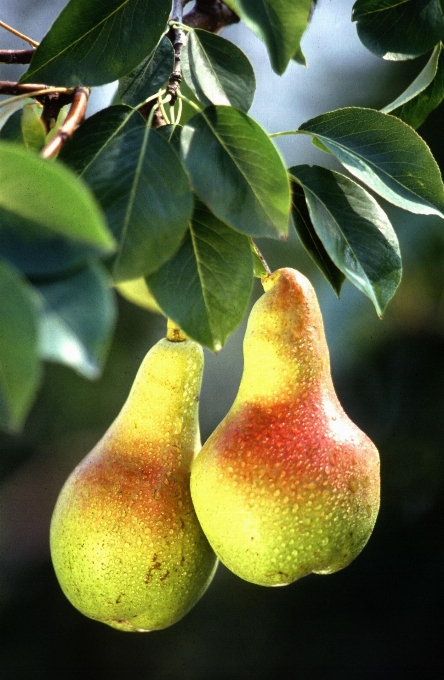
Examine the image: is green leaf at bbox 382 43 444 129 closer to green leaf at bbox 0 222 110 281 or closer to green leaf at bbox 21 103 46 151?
green leaf at bbox 21 103 46 151

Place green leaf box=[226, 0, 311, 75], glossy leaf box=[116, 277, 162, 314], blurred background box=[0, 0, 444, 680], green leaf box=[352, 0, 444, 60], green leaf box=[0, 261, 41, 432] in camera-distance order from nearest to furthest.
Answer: green leaf box=[0, 261, 41, 432], green leaf box=[226, 0, 311, 75], glossy leaf box=[116, 277, 162, 314], green leaf box=[352, 0, 444, 60], blurred background box=[0, 0, 444, 680]

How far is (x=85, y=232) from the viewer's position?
31 centimetres

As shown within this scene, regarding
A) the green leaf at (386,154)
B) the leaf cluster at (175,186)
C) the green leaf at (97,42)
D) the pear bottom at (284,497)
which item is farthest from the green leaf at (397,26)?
the pear bottom at (284,497)

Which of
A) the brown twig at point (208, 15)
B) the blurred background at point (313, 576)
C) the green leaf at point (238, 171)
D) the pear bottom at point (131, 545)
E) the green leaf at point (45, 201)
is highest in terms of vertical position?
the green leaf at point (45, 201)

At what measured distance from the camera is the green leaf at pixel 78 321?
31cm

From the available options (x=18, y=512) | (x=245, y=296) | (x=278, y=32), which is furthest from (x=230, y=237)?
(x=18, y=512)

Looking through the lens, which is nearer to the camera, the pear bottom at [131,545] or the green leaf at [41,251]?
the green leaf at [41,251]

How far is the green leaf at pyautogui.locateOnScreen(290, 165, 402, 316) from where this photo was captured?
1.95 ft

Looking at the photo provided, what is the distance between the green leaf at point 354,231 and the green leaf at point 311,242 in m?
0.03

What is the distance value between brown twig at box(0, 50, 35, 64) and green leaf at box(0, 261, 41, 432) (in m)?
0.40

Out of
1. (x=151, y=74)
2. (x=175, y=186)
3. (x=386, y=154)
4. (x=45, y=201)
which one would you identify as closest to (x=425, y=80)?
(x=386, y=154)

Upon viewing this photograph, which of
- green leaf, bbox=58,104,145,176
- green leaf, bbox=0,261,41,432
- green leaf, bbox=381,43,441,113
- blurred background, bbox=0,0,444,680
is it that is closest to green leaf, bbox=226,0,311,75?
green leaf, bbox=58,104,145,176

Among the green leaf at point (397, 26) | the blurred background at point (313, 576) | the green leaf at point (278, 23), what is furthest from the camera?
the blurred background at point (313, 576)

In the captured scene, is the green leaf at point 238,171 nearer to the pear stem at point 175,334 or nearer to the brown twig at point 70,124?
the brown twig at point 70,124
